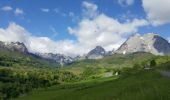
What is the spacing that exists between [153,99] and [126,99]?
13120 millimetres

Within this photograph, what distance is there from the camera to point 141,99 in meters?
63.8

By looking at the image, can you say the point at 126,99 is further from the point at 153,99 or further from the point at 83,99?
the point at 83,99

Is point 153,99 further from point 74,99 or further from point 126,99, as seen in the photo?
point 74,99


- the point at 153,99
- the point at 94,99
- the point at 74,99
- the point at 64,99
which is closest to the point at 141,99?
the point at 153,99

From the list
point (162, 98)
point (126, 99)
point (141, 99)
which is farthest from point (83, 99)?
point (162, 98)

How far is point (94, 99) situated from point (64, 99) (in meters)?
28.7

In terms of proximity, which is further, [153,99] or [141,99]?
[141,99]

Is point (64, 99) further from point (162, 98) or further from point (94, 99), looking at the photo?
point (162, 98)

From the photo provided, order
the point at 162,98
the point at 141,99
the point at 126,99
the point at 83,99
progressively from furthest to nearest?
the point at 83,99 < the point at 126,99 < the point at 141,99 < the point at 162,98

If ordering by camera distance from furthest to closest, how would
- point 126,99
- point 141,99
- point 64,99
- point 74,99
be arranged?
point 64,99
point 74,99
point 126,99
point 141,99

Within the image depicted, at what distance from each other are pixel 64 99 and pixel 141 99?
68.0 metres

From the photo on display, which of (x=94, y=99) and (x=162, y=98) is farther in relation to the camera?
(x=94, y=99)

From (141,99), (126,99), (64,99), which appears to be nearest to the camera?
(141,99)

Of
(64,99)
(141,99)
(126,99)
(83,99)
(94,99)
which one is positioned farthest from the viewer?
(64,99)
